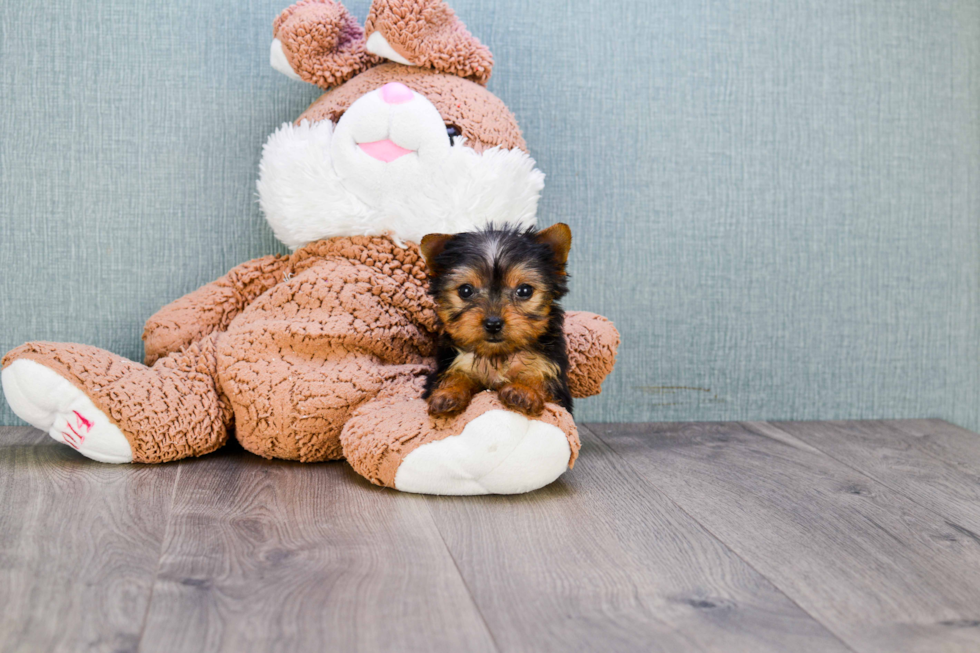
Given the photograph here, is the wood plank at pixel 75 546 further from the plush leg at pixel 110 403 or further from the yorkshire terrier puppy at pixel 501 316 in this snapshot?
the yorkshire terrier puppy at pixel 501 316

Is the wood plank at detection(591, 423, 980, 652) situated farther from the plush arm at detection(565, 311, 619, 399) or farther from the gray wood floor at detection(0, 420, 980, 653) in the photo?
the plush arm at detection(565, 311, 619, 399)

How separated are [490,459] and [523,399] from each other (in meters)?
0.12

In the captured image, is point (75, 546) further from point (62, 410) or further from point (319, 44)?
point (319, 44)

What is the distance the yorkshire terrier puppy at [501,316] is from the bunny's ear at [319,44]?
56cm

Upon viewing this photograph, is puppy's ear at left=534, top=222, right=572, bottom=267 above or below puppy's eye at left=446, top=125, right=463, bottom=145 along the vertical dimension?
below

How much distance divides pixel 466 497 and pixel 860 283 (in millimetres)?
1396

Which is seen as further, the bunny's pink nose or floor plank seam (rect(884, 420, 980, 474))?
floor plank seam (rect(884, 420, 980, 474))

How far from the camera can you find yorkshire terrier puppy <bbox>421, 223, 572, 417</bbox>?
4.70 ft

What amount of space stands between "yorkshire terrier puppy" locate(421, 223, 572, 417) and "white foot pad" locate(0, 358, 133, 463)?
63 cm

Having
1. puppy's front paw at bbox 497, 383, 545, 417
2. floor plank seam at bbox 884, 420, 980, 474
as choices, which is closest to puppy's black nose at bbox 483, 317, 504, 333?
puppy's front paw at bbox 497, 383, 545, 417

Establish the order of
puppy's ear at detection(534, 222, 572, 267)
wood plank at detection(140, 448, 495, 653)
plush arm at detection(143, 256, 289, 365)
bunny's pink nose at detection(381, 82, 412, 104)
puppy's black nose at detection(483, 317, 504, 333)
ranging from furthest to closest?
1. plush arm at detection(143, 256, 289, 365)
2. bunny's pink nose at detection(381, 82, 412, 104)
3. puppy's ear at detection(534, 222, 572, 267)
4. puppy's black nose at detection(483, 317, 504, 333)
5. wood plank at detection(140, 448, 495, 653)

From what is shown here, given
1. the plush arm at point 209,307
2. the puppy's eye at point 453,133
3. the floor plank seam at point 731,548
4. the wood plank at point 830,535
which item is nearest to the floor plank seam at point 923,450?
the wood plank at point 830,535


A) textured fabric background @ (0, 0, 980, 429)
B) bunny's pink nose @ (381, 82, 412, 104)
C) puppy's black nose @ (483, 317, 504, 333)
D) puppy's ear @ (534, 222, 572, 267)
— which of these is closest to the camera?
puppy's black nose @ (483, 317, 504, 333)

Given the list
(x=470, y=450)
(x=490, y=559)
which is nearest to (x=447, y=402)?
(x=470, y=450)
